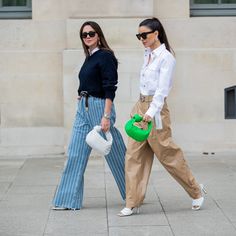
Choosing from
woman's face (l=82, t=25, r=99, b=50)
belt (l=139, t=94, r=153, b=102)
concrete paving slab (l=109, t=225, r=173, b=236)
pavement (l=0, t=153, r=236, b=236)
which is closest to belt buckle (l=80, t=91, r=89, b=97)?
woman's face (l=82, t=25, r=99, b=50)

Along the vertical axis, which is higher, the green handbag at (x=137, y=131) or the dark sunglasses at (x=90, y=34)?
the dark sunglasses at (x=90, y=34)

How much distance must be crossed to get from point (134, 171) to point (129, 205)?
12.8 inches

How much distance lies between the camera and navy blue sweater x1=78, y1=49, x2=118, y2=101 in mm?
6738

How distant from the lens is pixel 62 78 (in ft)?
33.9

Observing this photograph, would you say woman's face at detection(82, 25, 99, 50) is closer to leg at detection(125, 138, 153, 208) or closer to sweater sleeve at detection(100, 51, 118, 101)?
sweater sleeve at detection(100, 51, 118, 101)

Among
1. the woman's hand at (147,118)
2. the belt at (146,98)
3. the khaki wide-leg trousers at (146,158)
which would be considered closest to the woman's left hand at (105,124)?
the khaki wide-leg trousers at (146,158)

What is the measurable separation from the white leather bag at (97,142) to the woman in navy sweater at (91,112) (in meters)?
0.11

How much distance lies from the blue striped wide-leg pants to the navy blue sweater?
0.34ft

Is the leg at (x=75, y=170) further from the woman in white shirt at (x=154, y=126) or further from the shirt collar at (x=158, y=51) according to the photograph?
the shirt collar at (x=158, y=51)

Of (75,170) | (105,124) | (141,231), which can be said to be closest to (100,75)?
(105,124)

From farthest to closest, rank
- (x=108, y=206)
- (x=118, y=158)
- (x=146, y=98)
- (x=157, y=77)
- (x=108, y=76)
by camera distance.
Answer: (x=108, y=206), (x=118, y=158), (x=108, y=76), (x=146, y=98), (x=157, y=77)

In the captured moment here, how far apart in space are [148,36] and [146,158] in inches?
45.6

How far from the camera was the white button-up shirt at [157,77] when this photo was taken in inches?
252

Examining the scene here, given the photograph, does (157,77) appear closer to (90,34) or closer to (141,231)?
(90,34)
